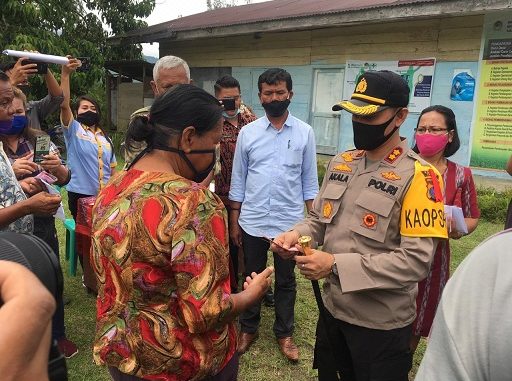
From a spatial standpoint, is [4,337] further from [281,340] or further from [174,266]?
[281,340]

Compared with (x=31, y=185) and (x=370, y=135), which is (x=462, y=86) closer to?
(x=370, y=135)

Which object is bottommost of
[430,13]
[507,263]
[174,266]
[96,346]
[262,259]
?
[262,259]

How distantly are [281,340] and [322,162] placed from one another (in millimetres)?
5779

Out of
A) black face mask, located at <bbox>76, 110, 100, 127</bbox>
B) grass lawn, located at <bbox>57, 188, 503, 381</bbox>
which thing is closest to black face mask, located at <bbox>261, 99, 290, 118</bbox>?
grass lawn, located at <bbox>57, 188, 503, 381</bbox>

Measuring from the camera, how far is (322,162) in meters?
8.53

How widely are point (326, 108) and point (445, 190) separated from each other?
594 cm

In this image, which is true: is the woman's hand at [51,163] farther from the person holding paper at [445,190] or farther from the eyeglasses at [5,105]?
the person holding paper at [445,190]

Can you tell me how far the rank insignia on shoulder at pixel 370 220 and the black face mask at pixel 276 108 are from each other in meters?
1.46

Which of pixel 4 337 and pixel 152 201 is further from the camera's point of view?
pixel 152 201

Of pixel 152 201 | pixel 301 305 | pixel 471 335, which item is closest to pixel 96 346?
pixel 152 201

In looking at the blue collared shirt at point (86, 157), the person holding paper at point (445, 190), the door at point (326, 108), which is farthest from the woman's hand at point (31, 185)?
the door at point (326, 108)

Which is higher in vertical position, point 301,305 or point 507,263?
point 507,263

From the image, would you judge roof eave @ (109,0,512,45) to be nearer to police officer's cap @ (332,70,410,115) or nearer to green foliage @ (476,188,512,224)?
green foliage @ (476,188,512,224)

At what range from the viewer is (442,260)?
255 centimetres
